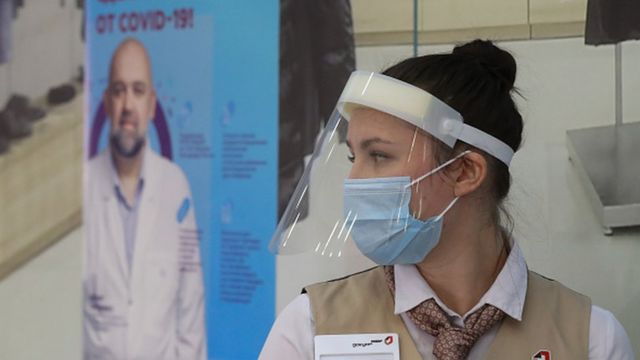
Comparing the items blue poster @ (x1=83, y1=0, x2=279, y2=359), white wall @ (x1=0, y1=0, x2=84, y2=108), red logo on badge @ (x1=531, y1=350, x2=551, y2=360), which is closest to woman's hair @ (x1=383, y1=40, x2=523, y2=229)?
red logo on badge @ (x1=531, y1=350, x2=551, y2=360)

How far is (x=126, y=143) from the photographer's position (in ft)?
8.24

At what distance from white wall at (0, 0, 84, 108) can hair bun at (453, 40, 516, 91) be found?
56.8 inches

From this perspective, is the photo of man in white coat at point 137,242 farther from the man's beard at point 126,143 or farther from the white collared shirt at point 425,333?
the white collared shirt at point 425,333

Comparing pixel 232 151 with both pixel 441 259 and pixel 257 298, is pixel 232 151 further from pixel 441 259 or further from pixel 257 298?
pixel 441 259

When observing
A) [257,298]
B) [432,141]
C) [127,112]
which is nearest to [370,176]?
[432,141]

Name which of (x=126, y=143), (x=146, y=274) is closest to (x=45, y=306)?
(x=146, y=274)

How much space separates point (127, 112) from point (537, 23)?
4.04 ft

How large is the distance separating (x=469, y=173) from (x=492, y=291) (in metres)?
0.22

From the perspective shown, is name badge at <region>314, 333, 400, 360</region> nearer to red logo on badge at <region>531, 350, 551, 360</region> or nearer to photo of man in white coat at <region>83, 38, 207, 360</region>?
red logo on badge at <region>531, 350, 551, 360</region>

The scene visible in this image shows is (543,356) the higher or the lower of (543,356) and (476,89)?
the lower

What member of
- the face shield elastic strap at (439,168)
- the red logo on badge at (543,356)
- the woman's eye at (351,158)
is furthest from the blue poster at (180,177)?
the red logo on badge at (543,356)

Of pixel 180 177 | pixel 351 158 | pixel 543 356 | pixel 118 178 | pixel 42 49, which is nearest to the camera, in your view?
pixel 543 356

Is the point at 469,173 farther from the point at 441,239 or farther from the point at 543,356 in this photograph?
the point at 543,356

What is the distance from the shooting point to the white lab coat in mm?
2385
